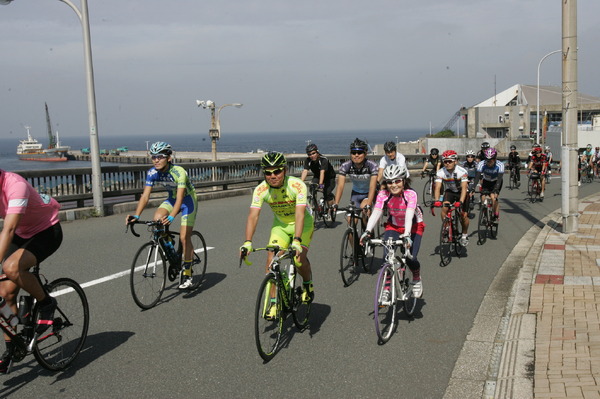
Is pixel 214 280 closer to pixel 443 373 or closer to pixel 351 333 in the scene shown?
pixel 351 333

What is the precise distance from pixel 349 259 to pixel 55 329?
4.71m

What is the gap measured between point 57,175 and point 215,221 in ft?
14.4

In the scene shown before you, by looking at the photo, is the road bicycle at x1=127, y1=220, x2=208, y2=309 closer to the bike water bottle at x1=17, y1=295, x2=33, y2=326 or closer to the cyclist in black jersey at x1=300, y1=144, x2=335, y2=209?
the bike water bottle at x1=17, y1=295, x2=33, y2=326

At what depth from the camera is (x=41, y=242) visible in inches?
204

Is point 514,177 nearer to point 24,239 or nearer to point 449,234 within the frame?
point 449,234

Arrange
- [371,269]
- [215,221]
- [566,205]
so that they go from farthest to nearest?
[215,221] → [566,205] → [371,269]

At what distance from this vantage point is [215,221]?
14898mm

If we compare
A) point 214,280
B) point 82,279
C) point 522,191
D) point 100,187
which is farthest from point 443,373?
point 522,191

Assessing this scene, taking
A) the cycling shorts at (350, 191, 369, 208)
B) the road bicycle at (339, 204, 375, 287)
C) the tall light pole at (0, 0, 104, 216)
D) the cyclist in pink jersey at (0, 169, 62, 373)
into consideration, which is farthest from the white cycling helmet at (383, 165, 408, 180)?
the tall light pole at (0, 0, 104, 216)

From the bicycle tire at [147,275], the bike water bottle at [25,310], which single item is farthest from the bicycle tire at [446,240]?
the bike water bottle at [25,310]

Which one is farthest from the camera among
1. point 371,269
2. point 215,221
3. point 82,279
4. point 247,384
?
point 215,221

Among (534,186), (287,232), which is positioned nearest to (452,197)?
(287,232)

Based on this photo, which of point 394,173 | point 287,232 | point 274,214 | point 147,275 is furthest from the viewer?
point 274,214

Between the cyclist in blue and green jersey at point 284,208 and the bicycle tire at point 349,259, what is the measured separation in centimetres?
231
